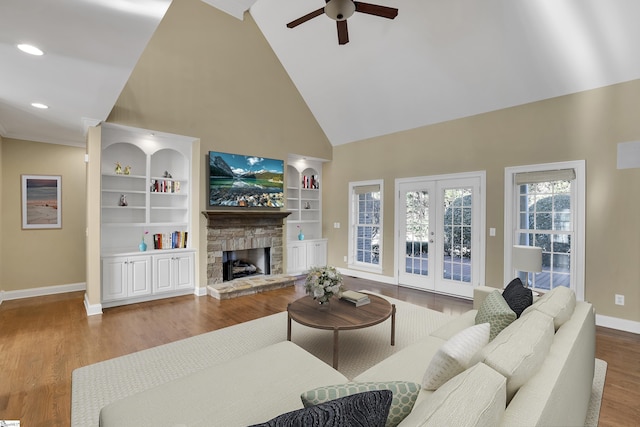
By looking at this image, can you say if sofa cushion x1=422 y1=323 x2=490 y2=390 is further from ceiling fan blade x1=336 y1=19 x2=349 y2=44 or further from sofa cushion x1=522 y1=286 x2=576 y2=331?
ceiling fan blade x1=336 y1=19 x2=349 y2=44

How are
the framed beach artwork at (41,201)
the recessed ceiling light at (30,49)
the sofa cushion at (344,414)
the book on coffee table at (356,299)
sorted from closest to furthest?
the sofa cushion at (344,414), the recessed ceiling light at (30,49), the book on coffee table at (356,299), the framed beach artwork at (41,201)

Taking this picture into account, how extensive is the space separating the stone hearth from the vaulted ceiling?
238 centimetres

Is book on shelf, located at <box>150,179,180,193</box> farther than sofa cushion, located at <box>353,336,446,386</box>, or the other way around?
book on shelf, located at <box>150,179,180,193</box>

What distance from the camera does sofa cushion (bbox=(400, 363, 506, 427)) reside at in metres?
0.91

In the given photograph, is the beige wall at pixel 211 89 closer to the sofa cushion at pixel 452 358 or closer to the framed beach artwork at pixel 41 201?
the framed beach artwork at pixel 41 201

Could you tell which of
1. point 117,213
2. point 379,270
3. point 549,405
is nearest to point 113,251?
point 117,213

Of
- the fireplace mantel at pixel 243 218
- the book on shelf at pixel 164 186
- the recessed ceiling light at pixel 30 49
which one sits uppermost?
the recessed ceiling light at pixel 30 49

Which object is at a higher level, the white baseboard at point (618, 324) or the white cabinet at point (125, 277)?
the white cabinet at point (125, 277)

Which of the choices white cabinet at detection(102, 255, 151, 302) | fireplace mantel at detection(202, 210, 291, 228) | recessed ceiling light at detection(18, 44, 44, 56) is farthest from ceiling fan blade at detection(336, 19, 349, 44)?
white cabinet at detection(102, 255, 151, 302)

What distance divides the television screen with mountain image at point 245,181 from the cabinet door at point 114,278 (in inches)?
63.3

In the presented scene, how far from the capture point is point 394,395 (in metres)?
1.13

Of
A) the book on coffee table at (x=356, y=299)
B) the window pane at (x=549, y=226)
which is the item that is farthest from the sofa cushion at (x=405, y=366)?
Answer: the window pane at (x=549, y=226)

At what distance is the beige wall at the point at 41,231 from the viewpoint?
4840 mm

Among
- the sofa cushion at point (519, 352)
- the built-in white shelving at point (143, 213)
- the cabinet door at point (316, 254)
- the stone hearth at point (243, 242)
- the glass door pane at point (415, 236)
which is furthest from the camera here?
the cabinet door at point (316, 254)
